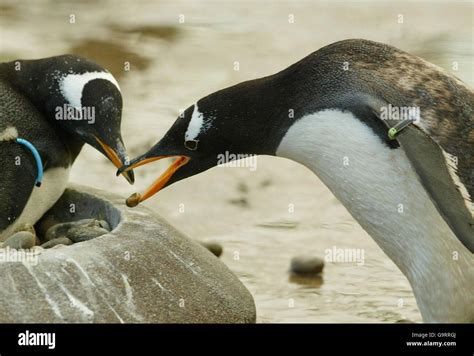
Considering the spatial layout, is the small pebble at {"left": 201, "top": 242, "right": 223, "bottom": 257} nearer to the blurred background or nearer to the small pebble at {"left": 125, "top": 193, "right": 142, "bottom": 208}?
the blurred background

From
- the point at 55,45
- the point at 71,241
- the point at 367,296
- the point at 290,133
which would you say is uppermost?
the point at 55,45

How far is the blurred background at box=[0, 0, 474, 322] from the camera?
592 centimetres

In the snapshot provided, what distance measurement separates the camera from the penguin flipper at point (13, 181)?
5051 mm

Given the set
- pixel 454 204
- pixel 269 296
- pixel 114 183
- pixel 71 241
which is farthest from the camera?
pixel 114 183

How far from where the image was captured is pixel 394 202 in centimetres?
445

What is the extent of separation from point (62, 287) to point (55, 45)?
5273mm

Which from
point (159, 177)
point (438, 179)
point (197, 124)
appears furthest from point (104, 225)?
point (438, 179)

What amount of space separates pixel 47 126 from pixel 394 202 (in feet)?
5.39

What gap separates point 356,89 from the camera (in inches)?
175

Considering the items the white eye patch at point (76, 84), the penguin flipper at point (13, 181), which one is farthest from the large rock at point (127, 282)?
the white eye patch at point (76, 84)

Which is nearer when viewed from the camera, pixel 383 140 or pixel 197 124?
pixel 383 140

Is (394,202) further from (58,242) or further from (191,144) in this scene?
(58,242)

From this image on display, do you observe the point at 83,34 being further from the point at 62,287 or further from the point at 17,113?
the point at 62,287
